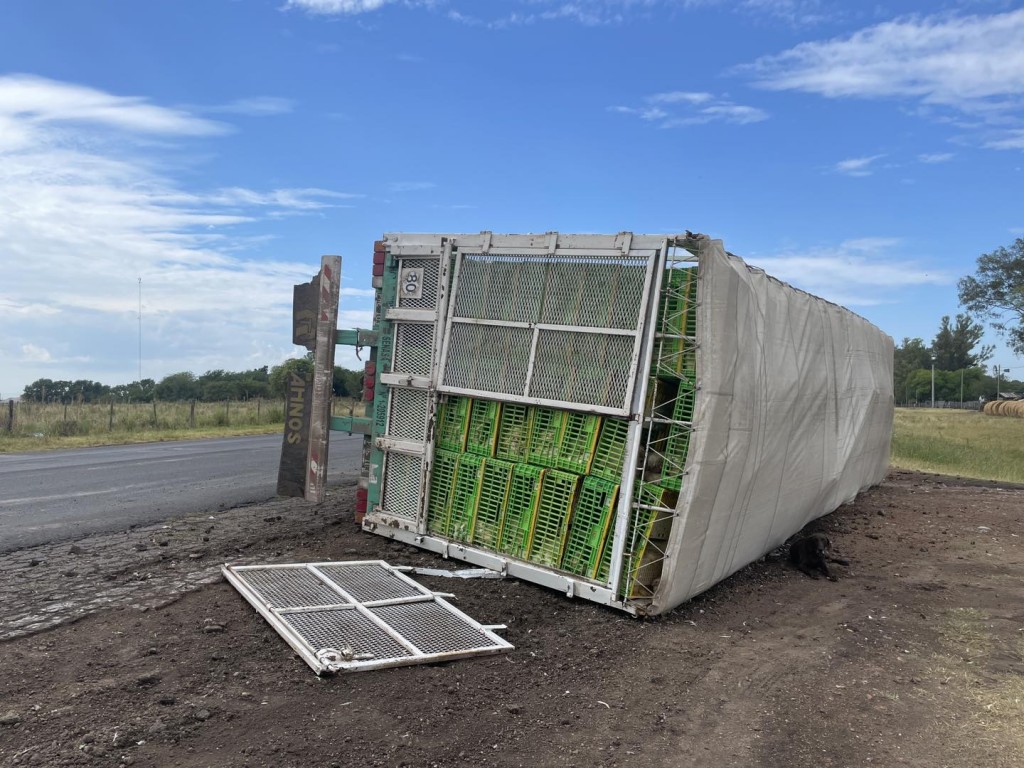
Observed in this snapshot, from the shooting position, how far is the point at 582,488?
617 centimetres

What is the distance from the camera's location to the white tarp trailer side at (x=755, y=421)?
576cm

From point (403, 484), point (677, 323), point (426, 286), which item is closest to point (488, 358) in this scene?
point (426, 286)

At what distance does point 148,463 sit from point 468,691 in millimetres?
12261

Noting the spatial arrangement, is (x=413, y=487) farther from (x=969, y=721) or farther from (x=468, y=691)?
(x=969, y=721)

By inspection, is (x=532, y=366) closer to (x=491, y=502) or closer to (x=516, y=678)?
(x=491, y=502)

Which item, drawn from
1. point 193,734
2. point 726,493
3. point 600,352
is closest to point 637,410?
point 600,352

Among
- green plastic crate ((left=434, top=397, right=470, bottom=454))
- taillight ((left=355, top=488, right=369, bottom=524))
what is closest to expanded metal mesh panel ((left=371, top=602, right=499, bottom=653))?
green plastic crate ((left=434, top=397, right=470, bottom=454))

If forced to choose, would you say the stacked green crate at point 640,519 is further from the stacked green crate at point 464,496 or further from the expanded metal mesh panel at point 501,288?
the expanded metal mesh panel at point 501,288

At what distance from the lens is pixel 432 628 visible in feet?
16.7

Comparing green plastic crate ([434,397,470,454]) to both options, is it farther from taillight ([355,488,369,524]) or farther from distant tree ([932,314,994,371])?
distant tree ([932,314,994,371])

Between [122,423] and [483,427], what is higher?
[483,427]

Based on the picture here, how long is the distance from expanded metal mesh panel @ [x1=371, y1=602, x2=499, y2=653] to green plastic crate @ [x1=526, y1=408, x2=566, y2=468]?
5.00ft

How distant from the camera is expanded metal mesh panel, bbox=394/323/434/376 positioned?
7355 millimetres

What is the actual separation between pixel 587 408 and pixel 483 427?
1.17 m
